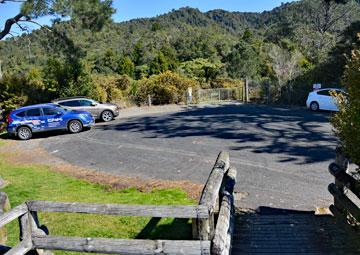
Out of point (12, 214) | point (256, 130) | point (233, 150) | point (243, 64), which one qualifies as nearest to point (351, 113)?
point (12, 214)

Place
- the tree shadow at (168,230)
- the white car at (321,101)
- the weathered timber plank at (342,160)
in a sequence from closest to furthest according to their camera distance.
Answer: the weathered timber plank at (342,160) < the tree shadow at (168,230) < the white car at (321,101)

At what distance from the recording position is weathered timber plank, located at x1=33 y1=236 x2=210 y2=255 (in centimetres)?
430

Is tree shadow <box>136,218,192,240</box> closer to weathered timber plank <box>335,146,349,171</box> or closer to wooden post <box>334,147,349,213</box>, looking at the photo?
wooden post <box>334,147,349,213</box>

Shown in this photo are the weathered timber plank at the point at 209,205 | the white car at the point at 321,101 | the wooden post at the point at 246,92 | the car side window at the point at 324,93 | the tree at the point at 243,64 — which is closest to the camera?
the weathered timber plank at the point at 209,205

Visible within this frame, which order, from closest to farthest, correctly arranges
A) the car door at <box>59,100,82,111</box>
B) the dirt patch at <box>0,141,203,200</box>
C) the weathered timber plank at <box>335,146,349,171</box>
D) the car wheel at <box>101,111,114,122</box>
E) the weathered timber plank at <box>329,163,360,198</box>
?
1. the weathered timber plank at <box>329,163,360,198</box>
2. the weathered timber plank at <box>335,146,349,171</box>
3. the dirt patch at <box>0,141,203,200</box>
4. the car door at <box>59,100,82,111</box>
5. the car wheel at <box>101,111,114,122</box>

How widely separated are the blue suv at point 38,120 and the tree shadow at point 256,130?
172 cm

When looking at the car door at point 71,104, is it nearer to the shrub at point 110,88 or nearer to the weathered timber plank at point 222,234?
the shrub at point 110,88

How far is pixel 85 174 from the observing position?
1161 centimetres

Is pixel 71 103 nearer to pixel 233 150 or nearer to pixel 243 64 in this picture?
pixel 233 150

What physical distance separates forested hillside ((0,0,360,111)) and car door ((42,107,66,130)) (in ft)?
24.1

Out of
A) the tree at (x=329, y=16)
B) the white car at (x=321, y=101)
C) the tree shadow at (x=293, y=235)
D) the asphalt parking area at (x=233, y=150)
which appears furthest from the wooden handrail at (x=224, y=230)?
the tree at (x=329, y=16)

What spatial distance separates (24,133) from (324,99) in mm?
15945

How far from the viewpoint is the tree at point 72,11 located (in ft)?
74.0

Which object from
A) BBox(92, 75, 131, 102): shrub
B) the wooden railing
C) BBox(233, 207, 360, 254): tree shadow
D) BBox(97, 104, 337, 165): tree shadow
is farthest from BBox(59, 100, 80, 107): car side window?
the wooden railing
